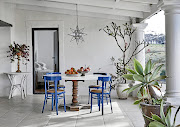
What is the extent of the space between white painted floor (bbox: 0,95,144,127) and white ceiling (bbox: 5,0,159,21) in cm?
248

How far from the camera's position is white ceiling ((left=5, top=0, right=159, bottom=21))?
5754 mm

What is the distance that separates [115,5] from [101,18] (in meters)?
1.69

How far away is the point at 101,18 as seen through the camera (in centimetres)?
753

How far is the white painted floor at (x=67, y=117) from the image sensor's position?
13.7ft

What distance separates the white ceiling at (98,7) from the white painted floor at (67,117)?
8.15ft

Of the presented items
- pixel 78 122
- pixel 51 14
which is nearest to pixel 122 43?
pixel 51 14

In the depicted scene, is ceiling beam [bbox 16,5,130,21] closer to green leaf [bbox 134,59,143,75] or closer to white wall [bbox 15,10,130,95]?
white wall [bbox 15,10,130,95]

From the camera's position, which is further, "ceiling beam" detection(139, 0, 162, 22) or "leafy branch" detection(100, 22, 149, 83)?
"leafy branch" detection(100, 22, 149, 83)

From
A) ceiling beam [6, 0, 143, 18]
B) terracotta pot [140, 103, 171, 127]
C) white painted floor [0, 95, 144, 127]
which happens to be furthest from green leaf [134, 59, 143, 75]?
ceiling beam [6, 0, 143, 18]

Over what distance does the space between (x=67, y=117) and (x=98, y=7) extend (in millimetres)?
3494

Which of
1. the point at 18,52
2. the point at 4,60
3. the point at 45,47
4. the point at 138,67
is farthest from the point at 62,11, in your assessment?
the point at 138,67

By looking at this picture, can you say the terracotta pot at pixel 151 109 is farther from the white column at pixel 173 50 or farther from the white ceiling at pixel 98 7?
the white ceiling at pixel 98 7

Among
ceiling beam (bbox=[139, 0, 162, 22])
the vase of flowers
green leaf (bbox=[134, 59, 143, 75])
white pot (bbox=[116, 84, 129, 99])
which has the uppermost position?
ceiling beam (bbox=[139, 0, 162, 22])

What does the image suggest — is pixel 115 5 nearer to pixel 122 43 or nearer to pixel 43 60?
pixel 122 43
